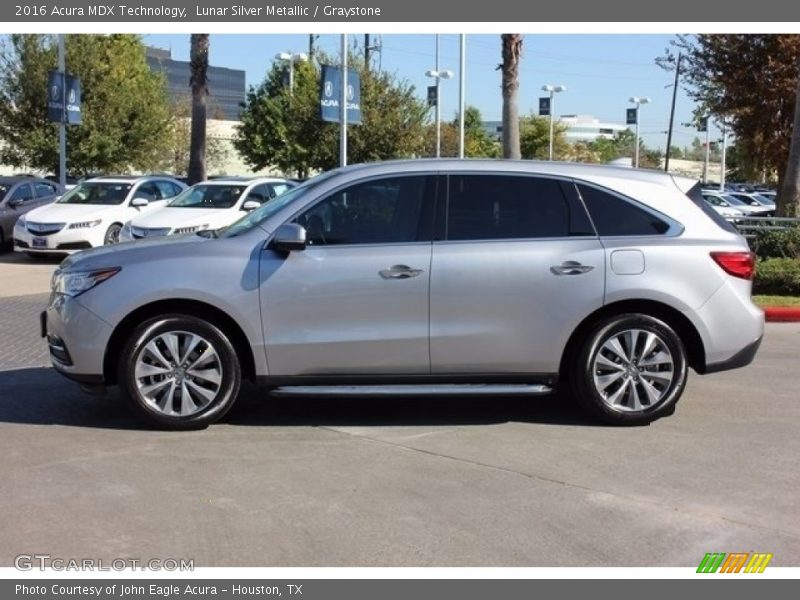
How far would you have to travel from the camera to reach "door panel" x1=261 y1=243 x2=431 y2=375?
632cm

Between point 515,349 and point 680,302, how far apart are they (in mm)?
1203

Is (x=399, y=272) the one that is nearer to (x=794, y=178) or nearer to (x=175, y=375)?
(x=175, y=375)

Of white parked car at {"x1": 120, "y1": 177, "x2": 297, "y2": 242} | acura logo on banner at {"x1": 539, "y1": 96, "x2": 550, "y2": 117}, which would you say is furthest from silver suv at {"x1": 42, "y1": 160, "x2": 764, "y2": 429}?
acura logo on banner at {"x1": 539, "y1": 96, "x2": 550, "y2": 117}

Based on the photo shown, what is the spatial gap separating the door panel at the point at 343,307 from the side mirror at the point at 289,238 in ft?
0.26

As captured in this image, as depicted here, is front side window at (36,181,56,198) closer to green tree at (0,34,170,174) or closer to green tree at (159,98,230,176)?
green tree at (0,34,170,174)

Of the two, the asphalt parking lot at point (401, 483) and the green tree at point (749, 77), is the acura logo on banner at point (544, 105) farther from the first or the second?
the asphalt parking lot at point (401, 483)

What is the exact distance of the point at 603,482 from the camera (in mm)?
5512

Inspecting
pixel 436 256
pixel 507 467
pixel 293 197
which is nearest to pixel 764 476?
pixel 507 467

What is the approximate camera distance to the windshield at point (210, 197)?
17797 mm

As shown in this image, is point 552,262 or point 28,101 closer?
point 552,262

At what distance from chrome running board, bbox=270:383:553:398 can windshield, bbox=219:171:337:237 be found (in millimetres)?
1164

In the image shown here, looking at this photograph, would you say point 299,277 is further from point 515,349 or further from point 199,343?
point 515,349

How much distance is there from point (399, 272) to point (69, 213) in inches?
539

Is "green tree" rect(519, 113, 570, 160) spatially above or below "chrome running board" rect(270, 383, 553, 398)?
above
